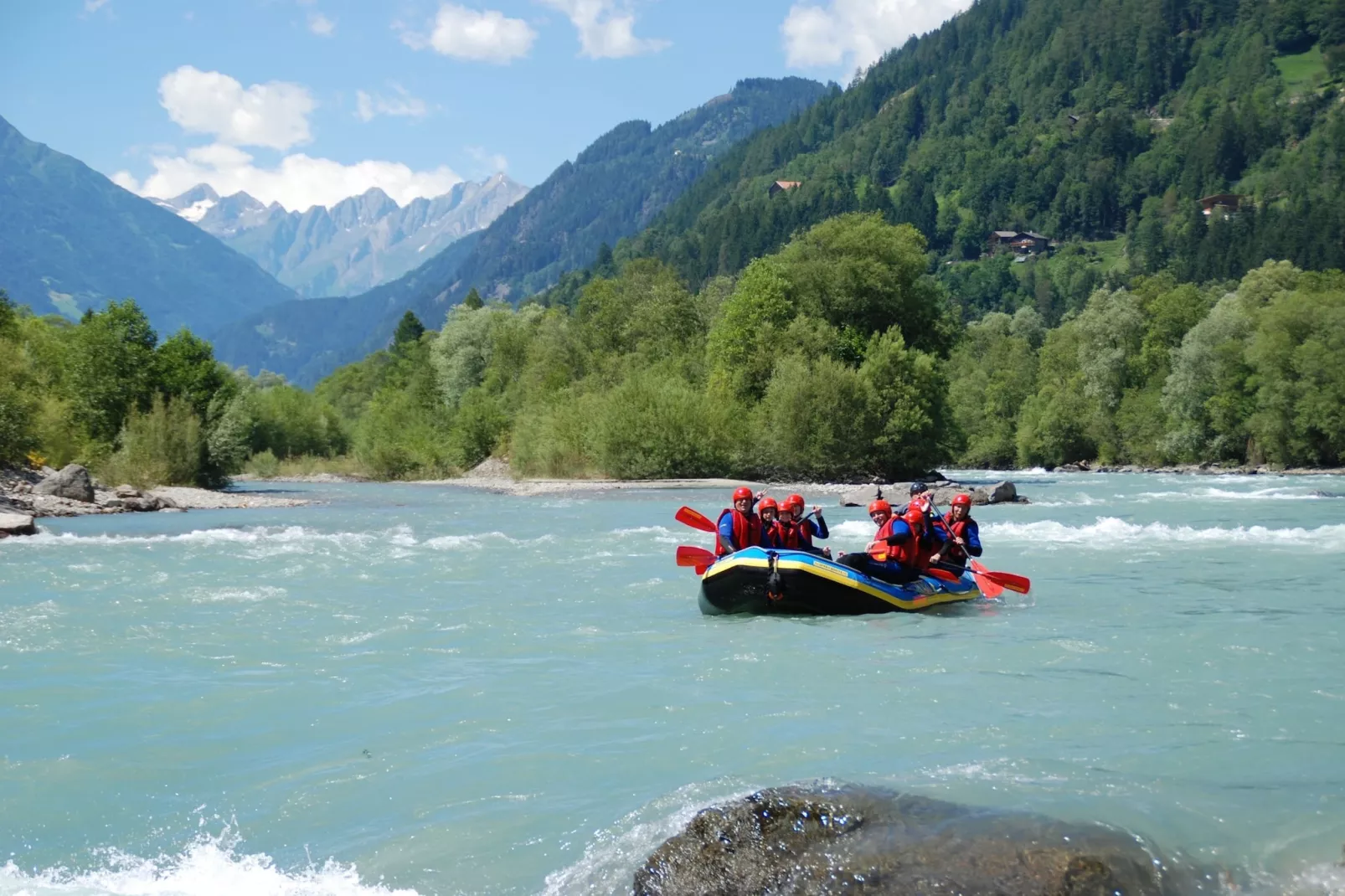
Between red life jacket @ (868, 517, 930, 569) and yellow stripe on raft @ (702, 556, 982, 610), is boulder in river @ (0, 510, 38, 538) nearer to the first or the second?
yellow stripe on raft @ (702, 556, 982, 610)

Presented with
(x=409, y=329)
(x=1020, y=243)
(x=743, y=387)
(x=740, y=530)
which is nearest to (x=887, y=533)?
(x=740, y=530)

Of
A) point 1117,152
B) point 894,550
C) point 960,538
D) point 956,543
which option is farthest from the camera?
point 1117,152

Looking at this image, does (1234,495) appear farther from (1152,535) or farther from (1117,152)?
(1117,152)

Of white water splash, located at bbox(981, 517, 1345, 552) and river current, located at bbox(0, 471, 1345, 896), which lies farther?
white water splash, located at bbox(981, 517, 1345, 552)

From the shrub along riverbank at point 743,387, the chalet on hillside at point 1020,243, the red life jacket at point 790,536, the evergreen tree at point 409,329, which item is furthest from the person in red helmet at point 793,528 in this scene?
the chalet on hillside at point 1020,243

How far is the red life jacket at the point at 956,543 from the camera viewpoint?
50.4ft

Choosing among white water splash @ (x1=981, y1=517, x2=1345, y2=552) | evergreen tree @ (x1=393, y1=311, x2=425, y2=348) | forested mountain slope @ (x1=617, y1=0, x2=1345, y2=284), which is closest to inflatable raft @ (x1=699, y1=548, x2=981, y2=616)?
white water splash @ (x1=981, y1=517, x2=1345, y2=552)

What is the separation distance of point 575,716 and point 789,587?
4.81 meters

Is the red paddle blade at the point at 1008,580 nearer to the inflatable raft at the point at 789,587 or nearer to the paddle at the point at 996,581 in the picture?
the paddle at the point at 996,581

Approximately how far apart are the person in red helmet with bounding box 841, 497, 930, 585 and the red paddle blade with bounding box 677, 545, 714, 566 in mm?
1991

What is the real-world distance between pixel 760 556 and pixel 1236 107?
6727 inches

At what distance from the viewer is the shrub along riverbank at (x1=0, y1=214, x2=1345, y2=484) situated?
147ft

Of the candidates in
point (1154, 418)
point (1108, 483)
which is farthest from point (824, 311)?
point (1154, 418)

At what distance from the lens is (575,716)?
9625mm
